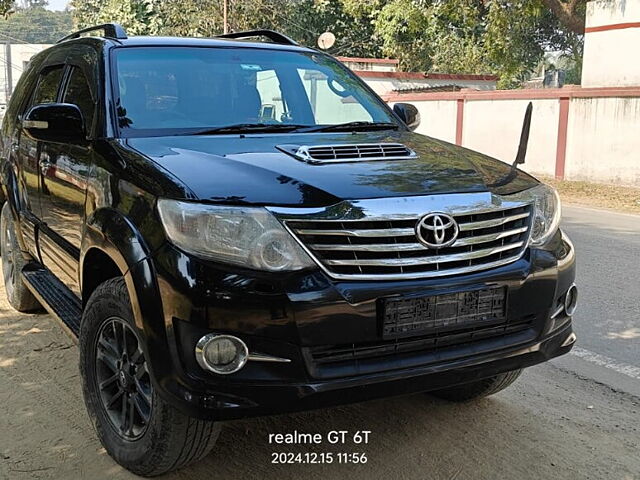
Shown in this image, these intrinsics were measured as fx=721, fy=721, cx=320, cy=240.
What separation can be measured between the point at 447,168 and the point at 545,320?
743mm

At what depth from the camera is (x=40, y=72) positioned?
4758 millimetres

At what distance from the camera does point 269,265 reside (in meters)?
2.45

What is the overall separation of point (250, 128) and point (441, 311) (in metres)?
1.48

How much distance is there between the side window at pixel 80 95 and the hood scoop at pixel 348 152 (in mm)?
1043

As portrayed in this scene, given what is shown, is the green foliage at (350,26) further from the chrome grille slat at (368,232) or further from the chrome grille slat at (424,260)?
the chrome grille slat at (368,232)

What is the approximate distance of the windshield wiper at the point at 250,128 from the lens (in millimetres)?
3451

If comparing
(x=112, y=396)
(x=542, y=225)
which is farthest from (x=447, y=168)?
(x=112, y=396)

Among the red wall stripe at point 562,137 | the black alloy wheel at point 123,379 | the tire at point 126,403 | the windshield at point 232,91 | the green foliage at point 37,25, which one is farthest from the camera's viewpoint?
the green foliage at point 37,25

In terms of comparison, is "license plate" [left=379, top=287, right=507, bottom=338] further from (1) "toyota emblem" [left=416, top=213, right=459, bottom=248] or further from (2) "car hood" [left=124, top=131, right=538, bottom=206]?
(2) "car hood" [left=124, top=131, right=538, bottom=206]

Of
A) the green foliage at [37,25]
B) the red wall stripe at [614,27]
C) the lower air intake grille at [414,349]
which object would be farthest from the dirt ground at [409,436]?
the green foliage at [37,25]

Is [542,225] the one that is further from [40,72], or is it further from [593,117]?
[593,117]

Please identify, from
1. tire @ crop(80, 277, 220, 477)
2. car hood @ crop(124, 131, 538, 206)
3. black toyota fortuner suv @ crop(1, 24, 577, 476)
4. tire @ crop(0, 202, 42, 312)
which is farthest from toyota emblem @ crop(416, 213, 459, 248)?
tire @ crop(0, 202, 42, 312)

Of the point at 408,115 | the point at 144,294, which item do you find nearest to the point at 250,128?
the point at 408,115

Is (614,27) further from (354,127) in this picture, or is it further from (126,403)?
(126,403)
